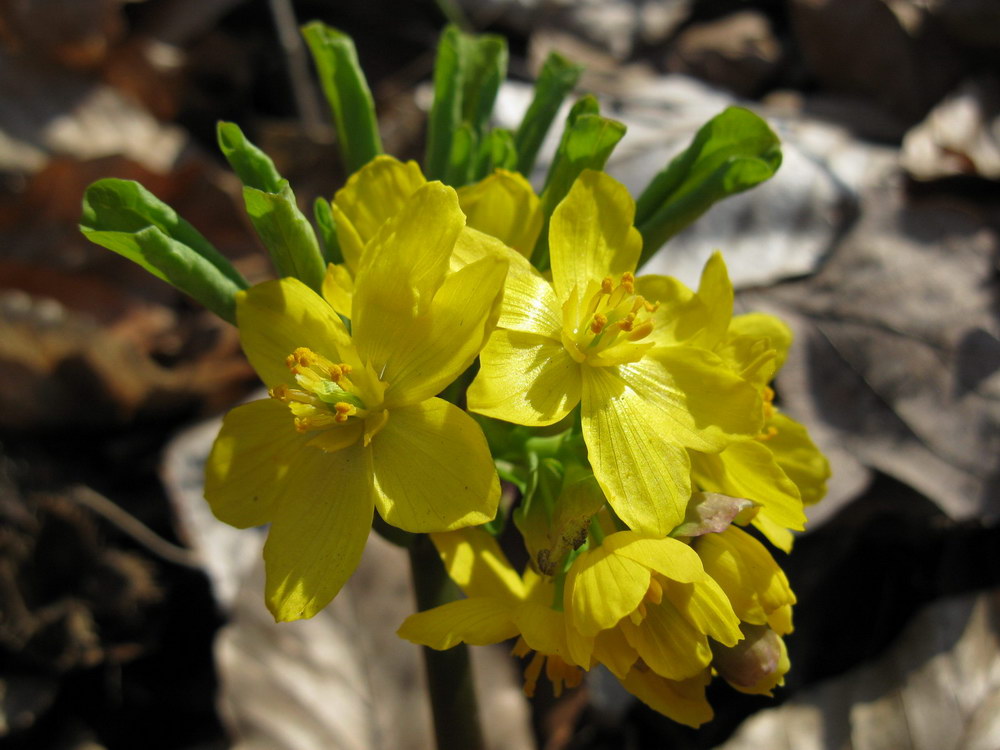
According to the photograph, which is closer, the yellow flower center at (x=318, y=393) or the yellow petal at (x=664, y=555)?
the yellow petal at (x=664, y=555)

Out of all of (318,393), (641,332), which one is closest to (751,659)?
(641,332)

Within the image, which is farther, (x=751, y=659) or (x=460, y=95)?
(x=460, y=95)

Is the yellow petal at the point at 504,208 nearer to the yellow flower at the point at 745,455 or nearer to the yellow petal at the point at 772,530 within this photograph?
the yellow flower at the point at 745,455

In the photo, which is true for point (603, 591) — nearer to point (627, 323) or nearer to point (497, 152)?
point (627, 323)

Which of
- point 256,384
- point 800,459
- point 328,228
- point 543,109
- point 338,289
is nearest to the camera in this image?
point 338,289

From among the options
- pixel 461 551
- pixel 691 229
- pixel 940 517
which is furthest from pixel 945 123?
pixel 461 551

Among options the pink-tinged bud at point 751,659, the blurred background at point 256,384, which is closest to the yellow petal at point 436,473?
the pink-tinged bud at point 751,659
